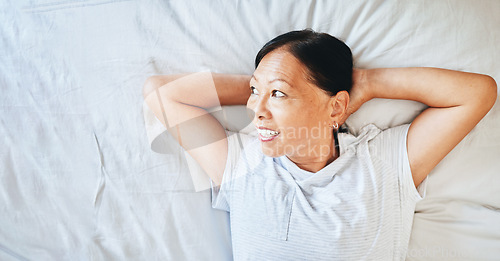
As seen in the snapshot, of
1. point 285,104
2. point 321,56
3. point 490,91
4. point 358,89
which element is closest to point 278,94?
point 285,104

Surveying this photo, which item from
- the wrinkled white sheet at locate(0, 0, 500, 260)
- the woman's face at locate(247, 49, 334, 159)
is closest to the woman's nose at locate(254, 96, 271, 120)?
the woman's face at locate(247, 49, 334, 159)

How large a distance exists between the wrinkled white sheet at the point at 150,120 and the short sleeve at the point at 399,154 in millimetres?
65

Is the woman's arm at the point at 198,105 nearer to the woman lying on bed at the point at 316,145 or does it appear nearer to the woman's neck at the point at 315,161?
the woman lying on bed at the point at 316,145

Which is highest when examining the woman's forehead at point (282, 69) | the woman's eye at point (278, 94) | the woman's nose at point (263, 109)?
the woman's forehead at point (282, 69)

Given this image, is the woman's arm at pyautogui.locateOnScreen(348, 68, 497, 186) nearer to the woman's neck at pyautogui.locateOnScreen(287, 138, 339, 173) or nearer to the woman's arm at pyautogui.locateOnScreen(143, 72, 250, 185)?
the woman's neck at pyautogui.locateOnScreen(287, 138, 339, 173)

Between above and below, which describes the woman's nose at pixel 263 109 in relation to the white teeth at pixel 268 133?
above

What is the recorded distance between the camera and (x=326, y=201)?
96 centimetres

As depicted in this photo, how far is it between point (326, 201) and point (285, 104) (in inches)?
10.9

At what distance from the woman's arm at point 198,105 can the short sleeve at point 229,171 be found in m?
0.02

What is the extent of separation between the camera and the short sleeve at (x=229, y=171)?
103cm

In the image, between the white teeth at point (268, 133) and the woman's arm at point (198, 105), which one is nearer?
the white teeth at point (268, 133)

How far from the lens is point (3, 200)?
3.52 feet

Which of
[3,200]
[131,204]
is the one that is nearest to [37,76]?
[3,200]

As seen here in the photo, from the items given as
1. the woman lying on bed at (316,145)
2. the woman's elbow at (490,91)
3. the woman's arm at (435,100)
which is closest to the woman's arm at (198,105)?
the woman lying on bed at (316,145)
